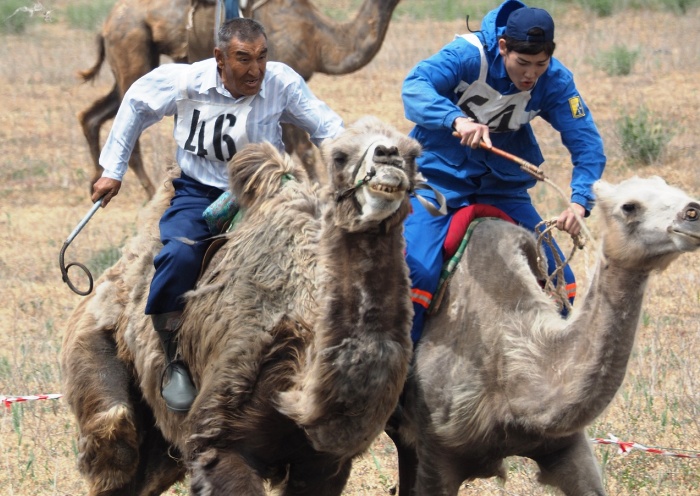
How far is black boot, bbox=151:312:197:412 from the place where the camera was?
4.95 m

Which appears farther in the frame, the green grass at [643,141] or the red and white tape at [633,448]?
the green grass at [643,141]

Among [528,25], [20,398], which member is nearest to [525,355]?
[528,25]

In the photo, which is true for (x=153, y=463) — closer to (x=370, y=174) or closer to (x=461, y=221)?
(x=461, y=221)

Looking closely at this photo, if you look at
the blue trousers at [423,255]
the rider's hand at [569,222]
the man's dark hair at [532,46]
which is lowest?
the blue trousers at [423,255]

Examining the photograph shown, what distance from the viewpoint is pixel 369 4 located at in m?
13.8

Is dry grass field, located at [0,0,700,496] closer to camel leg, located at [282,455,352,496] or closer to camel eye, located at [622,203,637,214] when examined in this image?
camel eye, located at [622,203,637,214]

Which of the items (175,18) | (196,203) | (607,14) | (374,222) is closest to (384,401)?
(374,222)

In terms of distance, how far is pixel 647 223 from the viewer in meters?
4.27

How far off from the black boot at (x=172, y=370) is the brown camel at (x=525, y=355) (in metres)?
0.91

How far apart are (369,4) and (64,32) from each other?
12807mm

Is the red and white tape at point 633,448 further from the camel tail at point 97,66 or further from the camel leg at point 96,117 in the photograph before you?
the camel tail at point 97,66

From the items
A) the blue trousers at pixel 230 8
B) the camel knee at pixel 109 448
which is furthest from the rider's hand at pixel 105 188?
the blue trousers at pixel 230 8

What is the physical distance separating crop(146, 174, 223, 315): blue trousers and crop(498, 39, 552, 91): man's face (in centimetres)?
141

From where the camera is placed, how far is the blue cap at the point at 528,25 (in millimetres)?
5105
